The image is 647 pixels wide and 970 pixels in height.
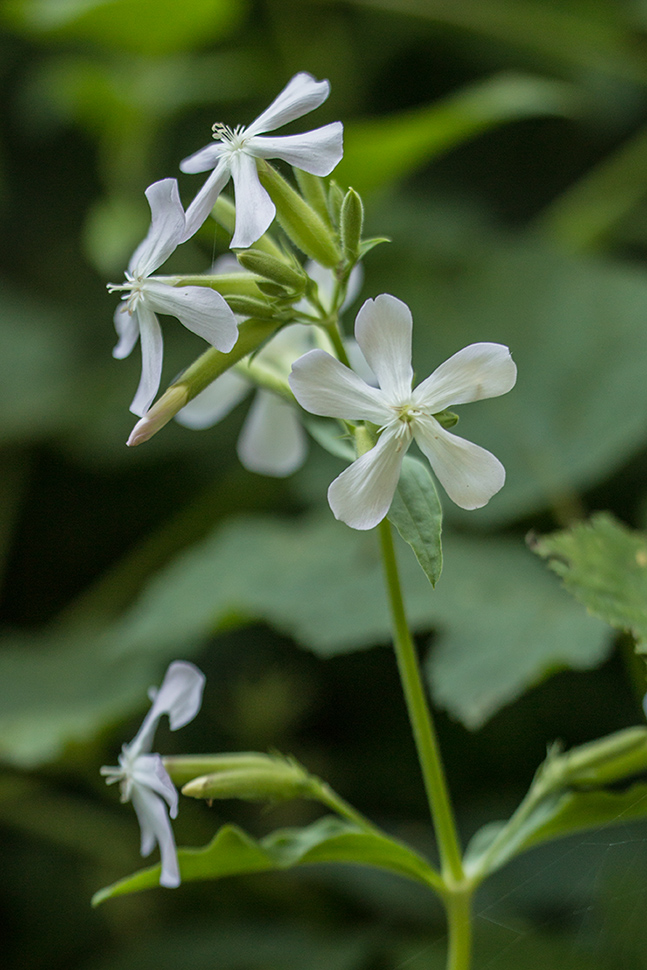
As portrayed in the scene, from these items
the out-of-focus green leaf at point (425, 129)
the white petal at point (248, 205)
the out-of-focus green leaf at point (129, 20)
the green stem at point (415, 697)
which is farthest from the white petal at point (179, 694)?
the out-of-focus green leaf at point (129, 20)

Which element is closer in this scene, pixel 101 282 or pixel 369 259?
pixel 369 259

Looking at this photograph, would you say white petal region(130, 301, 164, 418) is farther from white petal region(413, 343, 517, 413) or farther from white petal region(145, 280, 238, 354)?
white petal region(413, 343, 517, 413)

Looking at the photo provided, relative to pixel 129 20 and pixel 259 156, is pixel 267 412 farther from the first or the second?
pixel 129 20

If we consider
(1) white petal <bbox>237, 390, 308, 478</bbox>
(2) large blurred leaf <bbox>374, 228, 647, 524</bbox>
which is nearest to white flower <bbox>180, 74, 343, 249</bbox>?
(1) white petal <bbox>237, 390, 308, 478</bbox>

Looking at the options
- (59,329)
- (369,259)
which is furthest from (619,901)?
(59,329)

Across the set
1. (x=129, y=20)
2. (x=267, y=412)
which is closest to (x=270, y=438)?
(x=267, y=412)

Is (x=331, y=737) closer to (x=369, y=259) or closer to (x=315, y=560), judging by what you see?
(x=315, y=560)

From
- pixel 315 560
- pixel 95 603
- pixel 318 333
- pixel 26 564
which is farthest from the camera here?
pixel 26 564
